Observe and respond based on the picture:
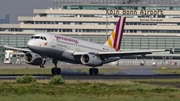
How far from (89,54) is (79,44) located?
3.21 m

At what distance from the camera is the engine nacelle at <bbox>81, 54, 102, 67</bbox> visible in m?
76.3

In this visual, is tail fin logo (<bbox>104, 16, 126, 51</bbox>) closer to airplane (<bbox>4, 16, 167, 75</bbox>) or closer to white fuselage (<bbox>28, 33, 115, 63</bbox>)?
airplane (<bbox>4, 16, 167, 75</bbox>)

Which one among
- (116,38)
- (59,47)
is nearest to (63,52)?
(59,47)

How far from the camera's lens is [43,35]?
75688mm

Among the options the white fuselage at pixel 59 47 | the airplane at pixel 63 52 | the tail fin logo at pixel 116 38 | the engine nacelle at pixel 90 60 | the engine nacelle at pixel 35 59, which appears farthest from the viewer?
the tail fin logo at pixel 116 38

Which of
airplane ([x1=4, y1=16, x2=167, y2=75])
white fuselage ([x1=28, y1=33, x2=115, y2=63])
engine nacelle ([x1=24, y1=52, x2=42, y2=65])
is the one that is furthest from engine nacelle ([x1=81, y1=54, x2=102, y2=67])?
engine nacelle ([x1=24, y1=52, x2=42, y2=65])

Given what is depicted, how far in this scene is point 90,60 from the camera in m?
76.2

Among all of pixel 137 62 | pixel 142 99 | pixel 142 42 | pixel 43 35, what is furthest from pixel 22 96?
pixel 142 42

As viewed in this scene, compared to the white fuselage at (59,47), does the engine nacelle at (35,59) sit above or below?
below

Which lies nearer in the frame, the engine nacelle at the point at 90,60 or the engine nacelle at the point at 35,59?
the engine nacelle at the point at 90,60

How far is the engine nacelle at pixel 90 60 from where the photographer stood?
250 feet

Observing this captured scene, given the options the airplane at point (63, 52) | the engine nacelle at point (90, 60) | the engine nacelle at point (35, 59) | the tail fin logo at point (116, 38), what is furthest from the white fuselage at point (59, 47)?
the tail fin logo at point (116, 38)

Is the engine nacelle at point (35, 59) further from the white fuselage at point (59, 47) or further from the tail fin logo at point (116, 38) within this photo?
the tail fin logo at point (116, 38)

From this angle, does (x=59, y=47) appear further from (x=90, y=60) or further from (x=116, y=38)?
(x=116, y=38)
